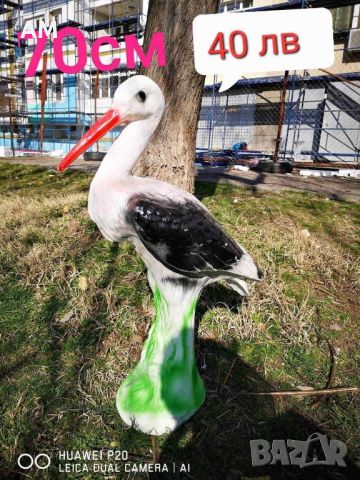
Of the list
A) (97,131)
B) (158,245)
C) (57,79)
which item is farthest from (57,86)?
(158,245)

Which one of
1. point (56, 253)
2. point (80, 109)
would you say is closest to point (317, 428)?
point (56, 253)

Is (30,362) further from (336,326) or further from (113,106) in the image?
(336,326)

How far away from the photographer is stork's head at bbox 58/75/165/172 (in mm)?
1376

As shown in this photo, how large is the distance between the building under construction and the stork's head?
719 cm

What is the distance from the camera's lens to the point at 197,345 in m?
2.15

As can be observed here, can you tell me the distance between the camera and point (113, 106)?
1.41 meters

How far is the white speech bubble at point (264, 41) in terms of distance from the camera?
6.75 ft

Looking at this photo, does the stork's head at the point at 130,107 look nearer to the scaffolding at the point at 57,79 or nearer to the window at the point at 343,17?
the window at the point at 343,17

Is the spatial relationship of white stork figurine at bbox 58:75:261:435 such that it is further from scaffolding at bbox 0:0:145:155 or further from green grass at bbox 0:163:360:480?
scaffolding at bbox 0:0:145:155

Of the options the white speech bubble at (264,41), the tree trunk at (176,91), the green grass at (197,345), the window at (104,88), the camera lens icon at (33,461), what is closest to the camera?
the camera lens icon at (33,461)

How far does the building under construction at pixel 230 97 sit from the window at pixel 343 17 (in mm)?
30

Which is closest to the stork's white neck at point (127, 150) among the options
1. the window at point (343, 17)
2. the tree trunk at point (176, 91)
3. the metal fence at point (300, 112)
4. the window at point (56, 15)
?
the tree trunk at point (176, 91)

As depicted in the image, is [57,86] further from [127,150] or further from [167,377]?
[167,377]

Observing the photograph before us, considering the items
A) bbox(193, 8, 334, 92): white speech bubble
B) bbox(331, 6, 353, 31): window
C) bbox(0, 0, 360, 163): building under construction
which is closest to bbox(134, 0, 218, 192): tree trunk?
bbox(193, 8, 334, 92): white speech bubble
